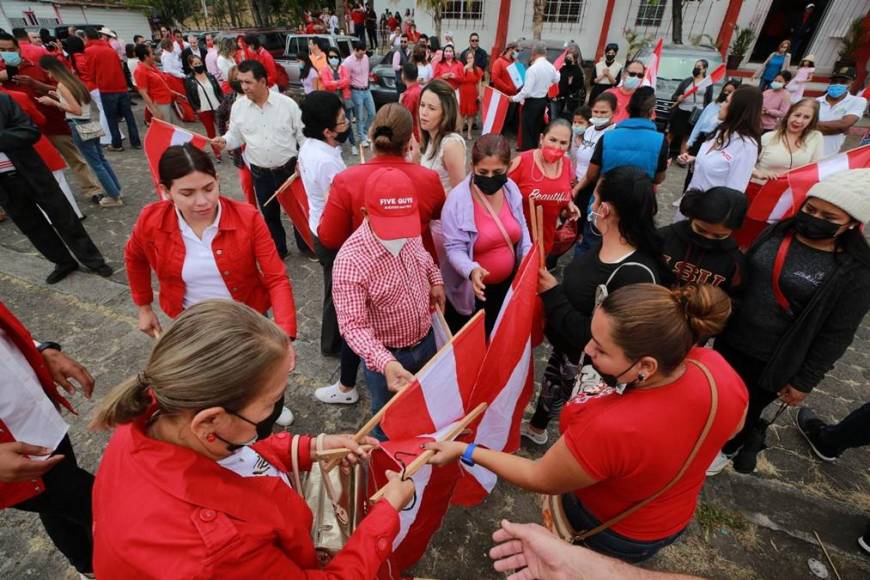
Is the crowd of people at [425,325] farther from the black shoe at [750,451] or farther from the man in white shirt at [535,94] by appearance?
the man in white shirt at [535,94]

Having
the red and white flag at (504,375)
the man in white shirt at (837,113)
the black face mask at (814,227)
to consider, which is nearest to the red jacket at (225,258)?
the red and white flag at (504,375)

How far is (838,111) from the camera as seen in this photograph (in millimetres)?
6273

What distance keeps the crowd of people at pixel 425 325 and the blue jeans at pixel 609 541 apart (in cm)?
1

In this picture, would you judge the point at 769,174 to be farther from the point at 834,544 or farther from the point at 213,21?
the point at 213,21

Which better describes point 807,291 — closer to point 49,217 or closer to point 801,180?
point 801,180

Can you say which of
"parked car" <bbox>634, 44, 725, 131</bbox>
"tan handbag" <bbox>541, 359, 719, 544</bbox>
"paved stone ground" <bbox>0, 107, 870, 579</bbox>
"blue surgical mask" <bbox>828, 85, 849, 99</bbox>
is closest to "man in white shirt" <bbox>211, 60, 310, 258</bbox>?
"paved stone ground" <bbox>0, 107, 870, 579</bbox>

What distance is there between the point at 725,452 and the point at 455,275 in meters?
2.28

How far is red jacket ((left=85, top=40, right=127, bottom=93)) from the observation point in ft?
25.1

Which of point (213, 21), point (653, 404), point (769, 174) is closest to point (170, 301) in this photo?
point (653, 404)

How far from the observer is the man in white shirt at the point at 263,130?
174 inches

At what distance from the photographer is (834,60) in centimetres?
1705

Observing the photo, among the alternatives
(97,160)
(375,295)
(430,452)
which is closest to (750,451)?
(430,452)

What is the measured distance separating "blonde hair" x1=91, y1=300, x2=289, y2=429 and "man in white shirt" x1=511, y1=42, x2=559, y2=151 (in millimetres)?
8227

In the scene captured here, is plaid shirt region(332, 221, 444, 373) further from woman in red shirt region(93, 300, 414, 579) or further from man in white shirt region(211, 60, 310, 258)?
man in white shirt region(211, 60, 310, 258)
